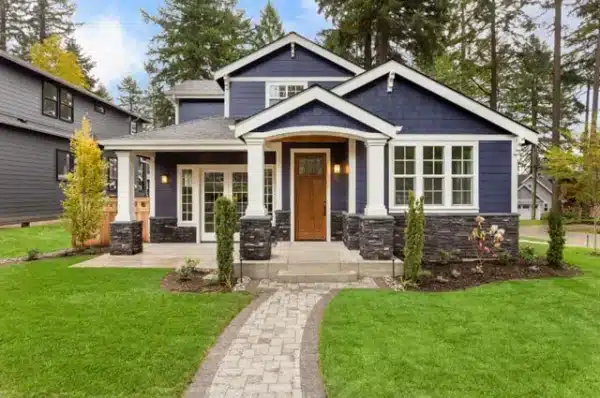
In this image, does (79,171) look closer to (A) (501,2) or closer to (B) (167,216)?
(B) (167,216)

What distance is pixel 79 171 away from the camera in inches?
397

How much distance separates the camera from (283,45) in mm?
12016

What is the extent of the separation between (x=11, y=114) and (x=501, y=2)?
78.5 ft

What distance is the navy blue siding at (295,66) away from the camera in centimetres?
1221

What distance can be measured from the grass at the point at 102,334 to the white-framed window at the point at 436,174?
509 centimetres

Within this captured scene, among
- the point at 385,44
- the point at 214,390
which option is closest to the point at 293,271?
the point at 214,390

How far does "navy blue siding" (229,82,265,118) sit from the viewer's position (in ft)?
40.2

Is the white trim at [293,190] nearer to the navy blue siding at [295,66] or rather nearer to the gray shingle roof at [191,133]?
the gray shingle roof at [191,133]

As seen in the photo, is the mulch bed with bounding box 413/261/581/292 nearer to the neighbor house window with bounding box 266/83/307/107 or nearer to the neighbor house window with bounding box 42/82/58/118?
the neighbor house window with bounding box 266/83/307/107

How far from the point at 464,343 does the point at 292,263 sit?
409 cm

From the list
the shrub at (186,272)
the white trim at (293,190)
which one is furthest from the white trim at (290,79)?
the shrub at (186,272)

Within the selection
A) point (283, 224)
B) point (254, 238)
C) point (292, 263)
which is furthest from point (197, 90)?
point (292, 263)

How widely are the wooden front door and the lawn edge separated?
519 cm

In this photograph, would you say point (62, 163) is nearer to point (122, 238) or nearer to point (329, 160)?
point (122, 238)
